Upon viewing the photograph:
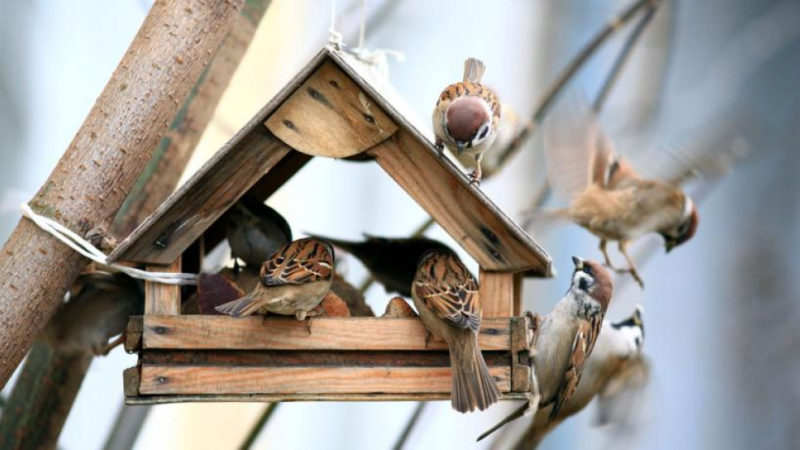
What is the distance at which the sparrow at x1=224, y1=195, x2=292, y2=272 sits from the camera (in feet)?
8.73

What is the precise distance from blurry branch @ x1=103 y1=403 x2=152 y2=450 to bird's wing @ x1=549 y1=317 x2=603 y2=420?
1.08 metres

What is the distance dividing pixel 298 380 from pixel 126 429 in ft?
3.08

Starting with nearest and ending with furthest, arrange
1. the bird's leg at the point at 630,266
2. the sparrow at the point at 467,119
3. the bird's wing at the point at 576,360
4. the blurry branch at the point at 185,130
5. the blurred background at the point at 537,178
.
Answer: the sparrow at the point at 467,119, the bird's wing at the point at 576,360, the blurry branch at the point at 185,130, the bird's leg at the point at 630,266, the blurred background at the point at 537,178

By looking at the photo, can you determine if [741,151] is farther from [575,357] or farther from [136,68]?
[136,68]

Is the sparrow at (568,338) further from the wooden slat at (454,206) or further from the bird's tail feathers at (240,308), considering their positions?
the bird's tail feathers at (240,308)

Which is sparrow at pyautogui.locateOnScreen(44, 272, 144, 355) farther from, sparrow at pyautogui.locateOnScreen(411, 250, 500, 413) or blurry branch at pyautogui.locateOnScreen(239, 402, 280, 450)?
sparrow at pyautogui.locateOnScreen(411, 250, 500, 413)

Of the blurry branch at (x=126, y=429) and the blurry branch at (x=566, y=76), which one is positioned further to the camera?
the blurry branch at (x=566, y=76)

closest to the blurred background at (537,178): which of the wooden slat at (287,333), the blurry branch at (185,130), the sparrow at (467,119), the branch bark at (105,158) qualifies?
the blurry branch at (185,130)

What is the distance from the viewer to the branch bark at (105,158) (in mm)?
2367

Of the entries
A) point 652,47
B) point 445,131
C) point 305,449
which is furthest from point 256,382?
point 305,449

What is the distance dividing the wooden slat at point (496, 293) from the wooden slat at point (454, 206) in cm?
2

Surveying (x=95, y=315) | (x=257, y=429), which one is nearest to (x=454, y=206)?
(x=257, y=429)

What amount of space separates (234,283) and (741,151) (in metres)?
1.73

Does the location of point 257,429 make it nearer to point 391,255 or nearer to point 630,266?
point 391,255
